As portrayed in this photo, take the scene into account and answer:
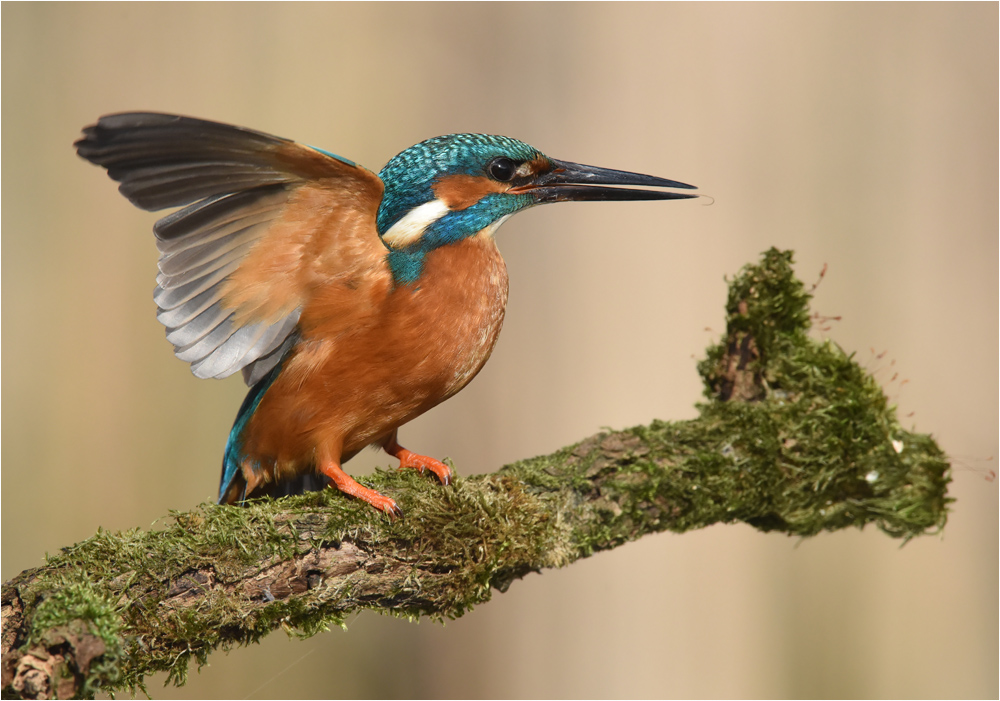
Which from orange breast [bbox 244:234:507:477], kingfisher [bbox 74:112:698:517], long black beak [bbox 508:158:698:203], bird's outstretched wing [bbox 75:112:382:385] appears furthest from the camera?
long black beak [bbox 508:158:698:203]

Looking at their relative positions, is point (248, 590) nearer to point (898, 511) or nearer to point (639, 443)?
point (639, 443)

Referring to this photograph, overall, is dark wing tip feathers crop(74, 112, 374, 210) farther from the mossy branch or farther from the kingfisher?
the mossy branch

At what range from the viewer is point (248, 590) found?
1.48 metres

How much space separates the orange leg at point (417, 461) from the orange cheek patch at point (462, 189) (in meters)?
0.63

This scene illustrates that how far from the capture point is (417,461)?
6.49 feet

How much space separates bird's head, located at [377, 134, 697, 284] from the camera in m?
1.76

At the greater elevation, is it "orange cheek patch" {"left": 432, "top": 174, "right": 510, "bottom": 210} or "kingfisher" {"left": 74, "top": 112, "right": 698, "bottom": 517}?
"orange cheek patch" {"left": 432, "top": 174, "right": 510, "bottom": 210}

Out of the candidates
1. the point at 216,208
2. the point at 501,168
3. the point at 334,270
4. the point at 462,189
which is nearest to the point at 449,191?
the point at 462,189

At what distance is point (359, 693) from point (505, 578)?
82.8 inches

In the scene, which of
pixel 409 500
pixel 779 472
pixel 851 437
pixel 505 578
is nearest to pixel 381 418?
pixel 409 500

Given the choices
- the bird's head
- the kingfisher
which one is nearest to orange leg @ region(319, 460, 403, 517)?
the kingfisher

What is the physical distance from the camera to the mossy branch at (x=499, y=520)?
136 cm

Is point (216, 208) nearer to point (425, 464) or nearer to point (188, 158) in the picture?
point (188, 158)

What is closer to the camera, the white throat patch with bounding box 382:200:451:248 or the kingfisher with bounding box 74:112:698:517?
the kingfisher with bounding box 74:112:698:517
